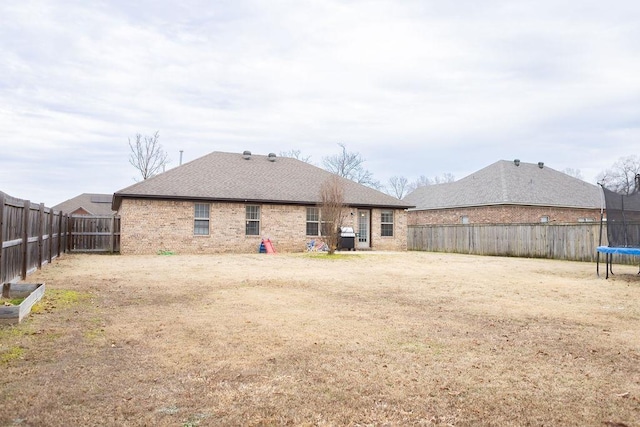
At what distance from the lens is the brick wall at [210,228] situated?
1938 centimetres

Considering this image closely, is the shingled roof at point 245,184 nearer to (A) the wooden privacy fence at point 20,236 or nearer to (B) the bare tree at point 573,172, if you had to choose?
(A) the wooden privacy fence at point 20,236

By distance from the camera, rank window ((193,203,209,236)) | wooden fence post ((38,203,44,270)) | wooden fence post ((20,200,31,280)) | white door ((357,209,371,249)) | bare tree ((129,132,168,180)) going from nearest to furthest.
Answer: wooden fence post ((20,200,31,280)) < wooden fence post ((38,203,44,270)) < window ((193,203,209,236)) < white door ((357,209,371,249)) < bare tree ((129,132,168,180))

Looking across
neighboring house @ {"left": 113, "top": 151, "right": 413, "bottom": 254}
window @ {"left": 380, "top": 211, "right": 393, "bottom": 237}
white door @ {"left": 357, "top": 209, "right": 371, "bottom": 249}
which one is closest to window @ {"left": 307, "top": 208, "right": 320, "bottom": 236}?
neighboring house @ {"left": 113, "top": 151, "right": 413, "bottom": 254}

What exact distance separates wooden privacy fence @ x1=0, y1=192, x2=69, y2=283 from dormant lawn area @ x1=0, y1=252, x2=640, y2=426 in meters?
0.96

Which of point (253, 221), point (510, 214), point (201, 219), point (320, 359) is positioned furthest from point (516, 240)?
point (320, 359)

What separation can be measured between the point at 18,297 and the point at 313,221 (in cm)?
1602

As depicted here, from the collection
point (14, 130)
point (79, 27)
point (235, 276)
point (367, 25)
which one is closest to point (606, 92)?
point (367, 25)

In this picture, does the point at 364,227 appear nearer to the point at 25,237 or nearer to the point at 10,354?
the point at 25,237

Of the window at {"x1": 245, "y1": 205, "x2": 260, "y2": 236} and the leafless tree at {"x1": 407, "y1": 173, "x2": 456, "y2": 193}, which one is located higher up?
the leafless tree at {"x1": 407, "y1": 173, "x2": 456, "y2": 193}

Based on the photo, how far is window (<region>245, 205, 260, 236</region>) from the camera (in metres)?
21.3

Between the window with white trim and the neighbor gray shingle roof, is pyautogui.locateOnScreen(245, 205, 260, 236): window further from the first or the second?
the neighbor gray shingle roof

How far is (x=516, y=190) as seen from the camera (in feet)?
94.3

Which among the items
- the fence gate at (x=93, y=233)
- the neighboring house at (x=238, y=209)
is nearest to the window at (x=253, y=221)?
the neighboring house at (x=238, y=209)

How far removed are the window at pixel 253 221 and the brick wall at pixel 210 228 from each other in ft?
0.64
